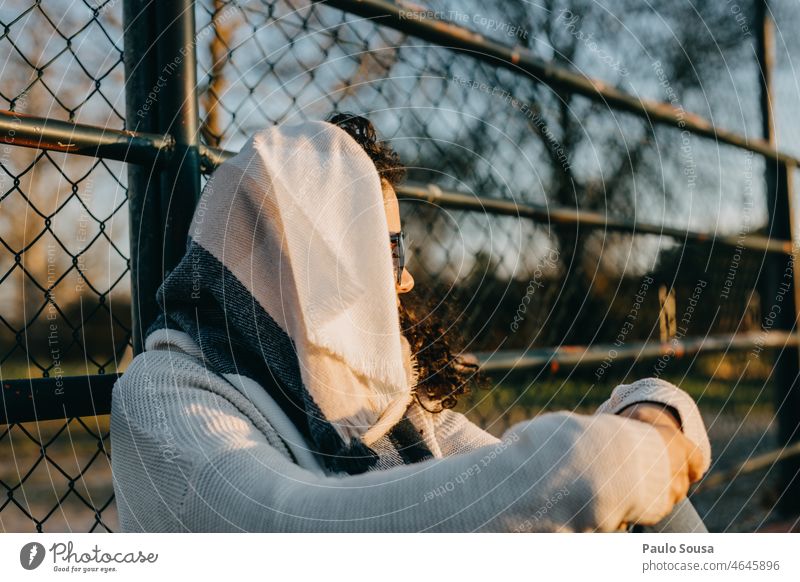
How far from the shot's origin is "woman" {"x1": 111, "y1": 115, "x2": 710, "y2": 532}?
1.91ft

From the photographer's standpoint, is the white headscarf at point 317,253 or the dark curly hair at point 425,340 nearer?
the white headscarf at point 317,253

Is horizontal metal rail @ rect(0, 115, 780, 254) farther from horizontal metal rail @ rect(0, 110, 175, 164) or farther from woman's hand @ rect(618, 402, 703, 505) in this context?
woman's hand @ rect(618, 402, 703, 505)

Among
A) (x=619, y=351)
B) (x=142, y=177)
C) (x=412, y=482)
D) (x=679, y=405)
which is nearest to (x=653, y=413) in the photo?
(x=679, y=405)

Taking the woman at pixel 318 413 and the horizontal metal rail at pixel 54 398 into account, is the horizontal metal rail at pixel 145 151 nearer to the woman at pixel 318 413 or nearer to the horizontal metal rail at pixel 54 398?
the woman at pixel 318 413

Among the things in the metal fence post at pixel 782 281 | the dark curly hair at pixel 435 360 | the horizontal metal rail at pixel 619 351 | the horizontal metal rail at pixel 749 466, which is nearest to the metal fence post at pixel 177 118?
the dark curly hair at pixel 435 360

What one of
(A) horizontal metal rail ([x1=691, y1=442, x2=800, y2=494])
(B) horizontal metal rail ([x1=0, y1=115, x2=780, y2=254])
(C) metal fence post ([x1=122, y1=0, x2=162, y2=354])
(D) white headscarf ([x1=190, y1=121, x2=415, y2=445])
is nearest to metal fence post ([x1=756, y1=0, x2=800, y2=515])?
(A) horizontal metal rail ([x1=691, y1=442, x2=800, y2=494])

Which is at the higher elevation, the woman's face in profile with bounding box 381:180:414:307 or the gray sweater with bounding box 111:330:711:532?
the woman's face in profile with bounding box 381:180:414:307

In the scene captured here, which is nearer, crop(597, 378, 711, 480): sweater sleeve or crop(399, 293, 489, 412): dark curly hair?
crop(597, 378, 711, 480): sweater sleeve

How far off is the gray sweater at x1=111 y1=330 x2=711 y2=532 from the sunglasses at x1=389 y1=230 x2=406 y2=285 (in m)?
0.34

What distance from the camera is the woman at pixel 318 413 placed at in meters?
0.58

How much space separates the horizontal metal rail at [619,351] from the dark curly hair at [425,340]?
0.07 metres

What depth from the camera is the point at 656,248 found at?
1986 millimetres
